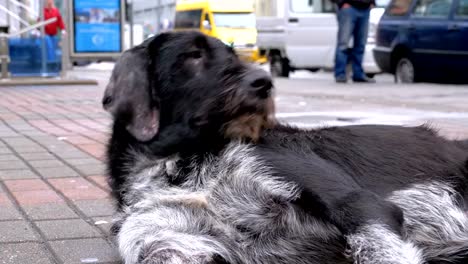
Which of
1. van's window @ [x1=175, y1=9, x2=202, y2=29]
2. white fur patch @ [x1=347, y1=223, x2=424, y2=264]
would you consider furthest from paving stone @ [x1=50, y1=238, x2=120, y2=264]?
van's window @ [x1=175, y1=9, x2=202, y2=29]

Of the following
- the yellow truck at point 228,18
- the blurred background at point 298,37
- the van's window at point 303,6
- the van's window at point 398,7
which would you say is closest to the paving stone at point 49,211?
the blurred background at point 298,37

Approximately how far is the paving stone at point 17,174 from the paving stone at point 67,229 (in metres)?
1.51

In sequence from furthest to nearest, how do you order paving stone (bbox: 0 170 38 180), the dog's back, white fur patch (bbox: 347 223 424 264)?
paving stone (bbox: 0 170 38 180), the dog's back, white fur patch (bbox: 347 223 424 264)

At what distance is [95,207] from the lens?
493 centimetres

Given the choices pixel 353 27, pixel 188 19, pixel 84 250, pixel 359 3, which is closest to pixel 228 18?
pixel 188 19

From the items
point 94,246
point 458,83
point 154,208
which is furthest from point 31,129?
point 458,83

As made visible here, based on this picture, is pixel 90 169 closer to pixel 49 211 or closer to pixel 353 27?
pixel 49 211

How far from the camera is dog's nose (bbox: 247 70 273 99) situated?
344cm

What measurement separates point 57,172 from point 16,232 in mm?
1899

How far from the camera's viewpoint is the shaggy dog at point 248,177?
125 inches

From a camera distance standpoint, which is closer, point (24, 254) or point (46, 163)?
point (24, 254)

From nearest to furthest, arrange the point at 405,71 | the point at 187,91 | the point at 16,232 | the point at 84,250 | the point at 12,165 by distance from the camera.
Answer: the point at 187,91
the point at 84,250
the point at 16,232
the point at 12,165
the point at 405,71

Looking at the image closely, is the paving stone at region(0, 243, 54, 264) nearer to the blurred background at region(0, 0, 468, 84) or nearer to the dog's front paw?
the dog's front paw

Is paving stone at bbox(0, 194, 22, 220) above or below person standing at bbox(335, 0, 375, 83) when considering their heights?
below
